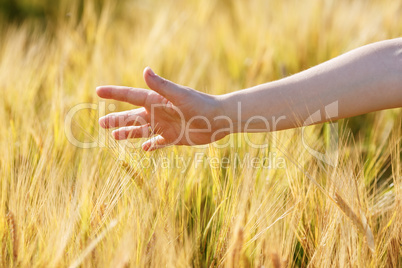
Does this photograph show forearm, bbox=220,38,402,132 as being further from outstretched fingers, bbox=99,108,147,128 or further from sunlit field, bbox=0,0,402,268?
outstretched fingers, bbox=99,108,147,128

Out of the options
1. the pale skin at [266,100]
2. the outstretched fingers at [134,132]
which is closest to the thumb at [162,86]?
the pale skin at [266,100]

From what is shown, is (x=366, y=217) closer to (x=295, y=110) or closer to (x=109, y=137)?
(x=295, y=110)

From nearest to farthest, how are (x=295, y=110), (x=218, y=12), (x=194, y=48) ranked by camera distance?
(x=295, y=110)
(x=194, y=48)
(x=218, y=12)

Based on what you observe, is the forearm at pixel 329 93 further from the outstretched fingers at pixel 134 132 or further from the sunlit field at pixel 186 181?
the outstretched fingers at pixel 134 132

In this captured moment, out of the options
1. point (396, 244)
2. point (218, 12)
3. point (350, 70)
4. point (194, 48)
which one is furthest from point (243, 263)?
point (218, 12)

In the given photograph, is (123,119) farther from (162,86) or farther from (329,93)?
(329,93)

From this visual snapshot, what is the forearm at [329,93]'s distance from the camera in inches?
34.6

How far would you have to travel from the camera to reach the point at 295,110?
93cm

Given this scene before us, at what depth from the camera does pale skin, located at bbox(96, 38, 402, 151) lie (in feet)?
2.90

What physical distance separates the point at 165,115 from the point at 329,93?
34cm

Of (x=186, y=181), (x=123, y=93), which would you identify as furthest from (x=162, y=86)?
(x=186, y=181)

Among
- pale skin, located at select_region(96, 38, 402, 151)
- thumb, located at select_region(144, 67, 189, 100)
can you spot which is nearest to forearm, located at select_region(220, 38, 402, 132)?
pale skin, located at select_region(96, 38, 402, 151)

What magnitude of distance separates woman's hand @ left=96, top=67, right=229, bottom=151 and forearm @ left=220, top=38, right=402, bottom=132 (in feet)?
0.16

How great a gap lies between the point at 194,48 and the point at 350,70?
1021 mm
